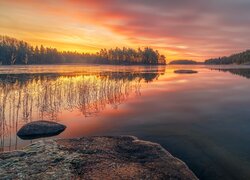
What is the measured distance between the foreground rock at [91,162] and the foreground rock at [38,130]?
3.20 metres

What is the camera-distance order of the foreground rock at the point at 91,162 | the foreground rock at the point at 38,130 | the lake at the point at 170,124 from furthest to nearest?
the foreground rock at the point at 38,130
the lake at the point at 170,124
the foreground rock at the point at 91,162

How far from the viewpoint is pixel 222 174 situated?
32.0 ft

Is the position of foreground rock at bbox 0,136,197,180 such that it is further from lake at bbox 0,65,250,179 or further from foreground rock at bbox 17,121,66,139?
foreground rock at bbox 17,121,66,139

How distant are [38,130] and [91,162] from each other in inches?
266

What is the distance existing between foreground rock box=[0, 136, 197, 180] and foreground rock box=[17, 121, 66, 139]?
3.20 metres

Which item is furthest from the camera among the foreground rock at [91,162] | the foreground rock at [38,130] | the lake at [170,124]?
the foreground rock at [38,130]

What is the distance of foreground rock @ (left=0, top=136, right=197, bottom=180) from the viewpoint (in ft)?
27.8

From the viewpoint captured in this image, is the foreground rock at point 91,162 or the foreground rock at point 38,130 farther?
the foreground rock at point 38,130

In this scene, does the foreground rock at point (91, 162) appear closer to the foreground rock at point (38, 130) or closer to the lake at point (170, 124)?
the lake at point (170, 124)

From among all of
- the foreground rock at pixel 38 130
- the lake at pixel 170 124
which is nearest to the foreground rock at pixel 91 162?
the lake at pixel 170 124

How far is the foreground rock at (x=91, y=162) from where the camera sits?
848 centimetres

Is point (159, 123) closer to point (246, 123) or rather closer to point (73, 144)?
point (246, 123)

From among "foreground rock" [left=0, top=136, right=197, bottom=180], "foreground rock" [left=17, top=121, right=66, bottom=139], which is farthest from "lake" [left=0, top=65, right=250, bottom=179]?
"foreground rock" [left=0, top=136, right=197, bottom=180]

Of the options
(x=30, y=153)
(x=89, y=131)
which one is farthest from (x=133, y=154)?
(x=89, y=131)
